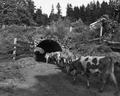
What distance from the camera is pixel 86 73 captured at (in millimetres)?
7496

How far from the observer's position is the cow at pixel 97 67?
6316 millimetres

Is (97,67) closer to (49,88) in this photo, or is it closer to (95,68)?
(95,68)

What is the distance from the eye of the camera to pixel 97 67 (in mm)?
6926

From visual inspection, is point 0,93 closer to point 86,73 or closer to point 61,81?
point 61,81

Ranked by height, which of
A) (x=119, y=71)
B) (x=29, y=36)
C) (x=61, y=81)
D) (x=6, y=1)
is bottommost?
(x=61, y=81)

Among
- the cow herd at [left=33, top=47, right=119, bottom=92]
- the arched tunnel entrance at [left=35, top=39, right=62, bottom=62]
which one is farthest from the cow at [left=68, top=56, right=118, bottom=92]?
the arched tunnel entrance at [left=35, top=39, right=62, bottom=62]

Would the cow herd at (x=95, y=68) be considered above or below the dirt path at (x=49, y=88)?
above

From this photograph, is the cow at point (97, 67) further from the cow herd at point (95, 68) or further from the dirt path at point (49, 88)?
the dirt path at point (49, 88)

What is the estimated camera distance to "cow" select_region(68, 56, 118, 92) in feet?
20.7

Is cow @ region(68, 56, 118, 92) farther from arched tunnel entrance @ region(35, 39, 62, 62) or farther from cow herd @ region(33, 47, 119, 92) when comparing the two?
arched tunnel entrance @ region(35, 39, 62, 62)

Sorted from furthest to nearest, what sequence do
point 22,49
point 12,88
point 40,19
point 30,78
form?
point 40,19, point 22,49, point 30,78, point 12,88

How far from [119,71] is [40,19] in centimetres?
5732

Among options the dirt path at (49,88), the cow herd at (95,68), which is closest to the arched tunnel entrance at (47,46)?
the cow herd at (95,68)

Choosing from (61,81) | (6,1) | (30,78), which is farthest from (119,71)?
(6,1)
